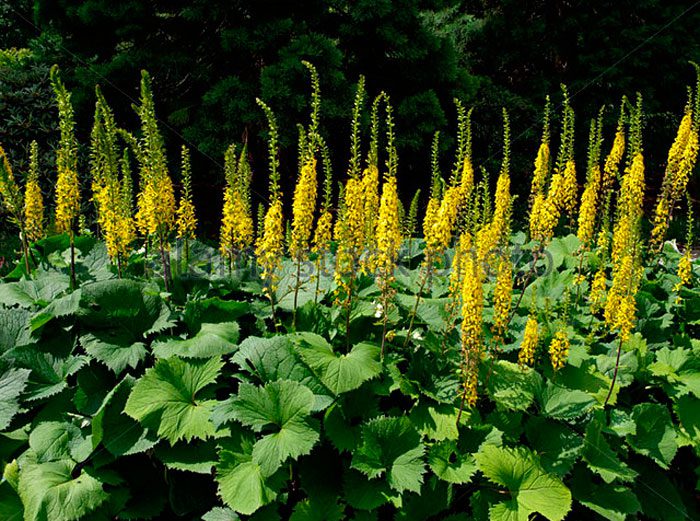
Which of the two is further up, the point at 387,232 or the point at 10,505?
the point at 387,232

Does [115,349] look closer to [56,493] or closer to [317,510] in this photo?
[56,493]

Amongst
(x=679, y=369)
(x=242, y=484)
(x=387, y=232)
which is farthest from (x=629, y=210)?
(x=242, y=484)

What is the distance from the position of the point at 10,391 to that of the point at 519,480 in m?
2.80

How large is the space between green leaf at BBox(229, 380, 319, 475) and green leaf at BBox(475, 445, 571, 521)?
0.92 meters

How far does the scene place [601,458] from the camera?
3.14 meters

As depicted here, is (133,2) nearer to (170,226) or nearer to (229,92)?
(229,92)

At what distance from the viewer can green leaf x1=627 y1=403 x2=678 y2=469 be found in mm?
3367

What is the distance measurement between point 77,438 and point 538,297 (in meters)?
3.31

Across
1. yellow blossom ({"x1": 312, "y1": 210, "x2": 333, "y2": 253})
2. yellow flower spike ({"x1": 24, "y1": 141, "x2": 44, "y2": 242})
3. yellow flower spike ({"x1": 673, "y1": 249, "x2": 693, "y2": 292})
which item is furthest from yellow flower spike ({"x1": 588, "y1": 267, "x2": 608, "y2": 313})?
yellow flower spike ({"x1": 24, "y1": 141, "x2": 44, "y2": 242})

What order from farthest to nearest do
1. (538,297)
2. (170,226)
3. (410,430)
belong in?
1. (538,297)
2. (170,226)
3. (410,430)

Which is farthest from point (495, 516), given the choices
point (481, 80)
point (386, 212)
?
point (481, 80)

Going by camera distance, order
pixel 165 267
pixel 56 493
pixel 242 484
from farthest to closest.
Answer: pixel 165 267 < pixel 242 484 < pixel 56 493

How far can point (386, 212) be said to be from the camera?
10.9 ft

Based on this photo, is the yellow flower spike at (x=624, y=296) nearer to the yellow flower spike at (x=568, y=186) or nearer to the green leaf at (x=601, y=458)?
the green leaf at (x=601, y=458)
